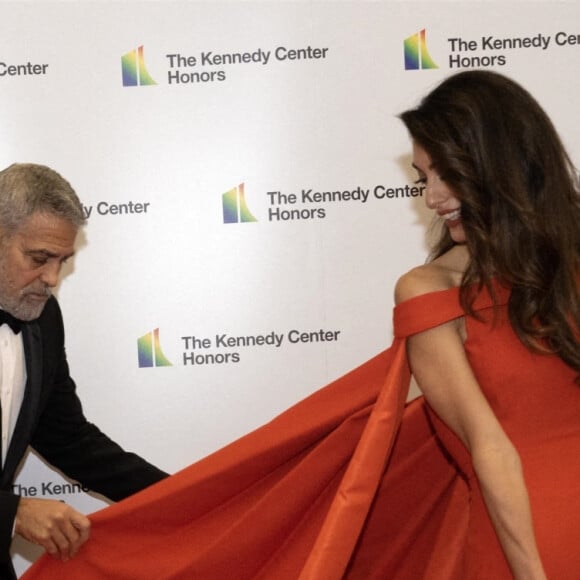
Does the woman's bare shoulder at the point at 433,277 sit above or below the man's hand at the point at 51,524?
above

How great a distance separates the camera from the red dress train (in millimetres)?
1909

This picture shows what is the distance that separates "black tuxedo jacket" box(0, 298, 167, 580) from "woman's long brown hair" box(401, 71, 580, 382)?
1.26 meters

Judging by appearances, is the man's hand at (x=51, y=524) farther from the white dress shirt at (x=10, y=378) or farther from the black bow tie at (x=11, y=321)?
the black bow tie at (x=11, y=321)

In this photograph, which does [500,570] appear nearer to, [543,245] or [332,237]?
[543,245]

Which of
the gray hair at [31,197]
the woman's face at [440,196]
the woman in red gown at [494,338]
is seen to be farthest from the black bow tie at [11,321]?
the woman's face at [440,196]

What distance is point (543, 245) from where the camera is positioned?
1836 mm

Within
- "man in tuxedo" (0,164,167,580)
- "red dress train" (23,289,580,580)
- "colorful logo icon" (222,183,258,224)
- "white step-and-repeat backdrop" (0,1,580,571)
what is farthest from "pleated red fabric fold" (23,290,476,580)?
"colorful logo icon" (222,183,258,224)

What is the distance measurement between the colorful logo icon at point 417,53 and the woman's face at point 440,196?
5.13 feet

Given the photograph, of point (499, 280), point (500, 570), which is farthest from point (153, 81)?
point (500, 570)

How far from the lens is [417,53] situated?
339cm

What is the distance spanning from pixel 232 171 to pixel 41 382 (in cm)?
119

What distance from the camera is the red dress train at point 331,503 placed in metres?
1.91

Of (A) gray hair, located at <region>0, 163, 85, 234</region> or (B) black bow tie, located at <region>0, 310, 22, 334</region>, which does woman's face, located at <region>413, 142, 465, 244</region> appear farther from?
(B) black bow tie, located at <region>0, 310, 22, 334</region>

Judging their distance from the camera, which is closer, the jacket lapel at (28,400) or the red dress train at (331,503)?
the red dress train at (331,503)
